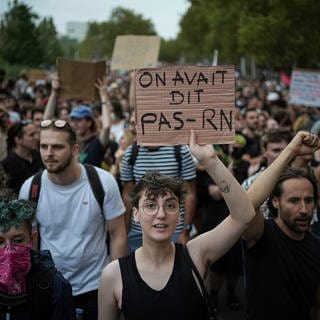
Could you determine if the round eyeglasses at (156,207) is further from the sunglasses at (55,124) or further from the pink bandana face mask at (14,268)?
the sunglasses at (55,124)

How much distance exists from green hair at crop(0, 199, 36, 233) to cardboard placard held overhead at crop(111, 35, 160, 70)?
6241 millimetres

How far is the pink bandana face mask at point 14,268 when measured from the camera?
8.60 feet

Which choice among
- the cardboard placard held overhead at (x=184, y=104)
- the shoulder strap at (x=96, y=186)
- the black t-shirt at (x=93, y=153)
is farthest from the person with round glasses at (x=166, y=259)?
the black t-shirt at (x=93, y=153)

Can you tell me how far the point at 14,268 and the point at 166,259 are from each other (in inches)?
27.9

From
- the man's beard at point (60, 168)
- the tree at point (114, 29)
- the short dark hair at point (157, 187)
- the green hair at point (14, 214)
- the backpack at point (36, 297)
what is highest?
the tree at point (114, 29)

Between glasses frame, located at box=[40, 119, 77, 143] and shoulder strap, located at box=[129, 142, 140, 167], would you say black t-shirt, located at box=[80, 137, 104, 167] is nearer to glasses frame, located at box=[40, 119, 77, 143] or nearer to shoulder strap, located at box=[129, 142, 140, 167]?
shoulder strap, located at box=[129, 142, 140, 167]

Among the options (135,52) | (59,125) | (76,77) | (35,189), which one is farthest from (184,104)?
(135,52)

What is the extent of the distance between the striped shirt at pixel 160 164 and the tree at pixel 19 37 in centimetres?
2212

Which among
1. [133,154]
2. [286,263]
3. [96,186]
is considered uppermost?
[133,154]

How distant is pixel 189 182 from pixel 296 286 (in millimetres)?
2115

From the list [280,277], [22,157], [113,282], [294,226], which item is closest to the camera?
[113,282]

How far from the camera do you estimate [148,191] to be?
110 inches

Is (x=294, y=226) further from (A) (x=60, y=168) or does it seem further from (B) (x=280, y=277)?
(A) (x=60, y=168)

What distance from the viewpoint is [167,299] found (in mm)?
2613
